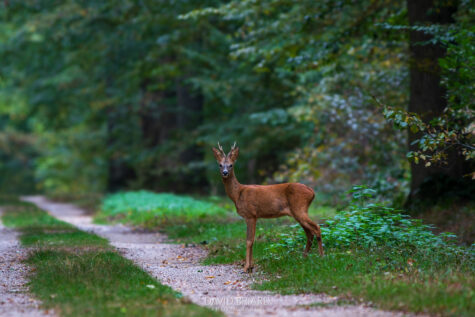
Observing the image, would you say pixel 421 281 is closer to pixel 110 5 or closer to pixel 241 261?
pixel 241 261

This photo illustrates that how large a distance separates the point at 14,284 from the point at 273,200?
12.0ft

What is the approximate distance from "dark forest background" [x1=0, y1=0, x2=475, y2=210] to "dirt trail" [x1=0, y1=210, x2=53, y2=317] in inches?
219

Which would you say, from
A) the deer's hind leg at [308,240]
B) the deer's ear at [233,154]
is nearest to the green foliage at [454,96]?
the deer's hind leg at [308,240]

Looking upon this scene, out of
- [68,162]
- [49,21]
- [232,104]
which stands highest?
[49,21]

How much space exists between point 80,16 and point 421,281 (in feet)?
63.2

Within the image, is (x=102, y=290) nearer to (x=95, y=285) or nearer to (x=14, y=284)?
(x=95, y=285)

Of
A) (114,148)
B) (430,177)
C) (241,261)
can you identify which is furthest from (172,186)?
(241,261)

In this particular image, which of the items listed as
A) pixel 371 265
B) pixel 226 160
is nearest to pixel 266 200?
pixel 226 160

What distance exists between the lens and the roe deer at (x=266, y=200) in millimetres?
8578

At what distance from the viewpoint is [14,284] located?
26.5 feet

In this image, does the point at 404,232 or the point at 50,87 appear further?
the point at 50,87

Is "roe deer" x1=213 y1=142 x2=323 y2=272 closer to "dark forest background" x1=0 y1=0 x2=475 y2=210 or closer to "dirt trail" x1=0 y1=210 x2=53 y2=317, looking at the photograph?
"dark forest background" x1=0 y1=0 x2=475 y2=210

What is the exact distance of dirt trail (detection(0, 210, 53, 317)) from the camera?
→ 6.36 m

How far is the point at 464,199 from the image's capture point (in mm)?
12344
